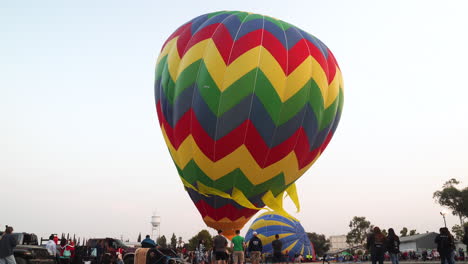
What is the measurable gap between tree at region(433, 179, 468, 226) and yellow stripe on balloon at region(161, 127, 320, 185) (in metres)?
56.8

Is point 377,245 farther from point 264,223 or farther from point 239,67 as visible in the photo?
point 264,223

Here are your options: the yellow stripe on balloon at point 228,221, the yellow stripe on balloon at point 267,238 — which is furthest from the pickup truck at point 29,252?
the yellow stripe on balloon at point 267,238

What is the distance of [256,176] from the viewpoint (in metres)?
17.9

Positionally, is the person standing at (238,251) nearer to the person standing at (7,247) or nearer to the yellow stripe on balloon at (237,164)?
the yellow stripe on balloon at (237,164)

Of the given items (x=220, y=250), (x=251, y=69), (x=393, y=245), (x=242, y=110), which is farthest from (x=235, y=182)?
(x=393, y=245)

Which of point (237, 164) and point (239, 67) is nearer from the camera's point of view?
point (239, 67)

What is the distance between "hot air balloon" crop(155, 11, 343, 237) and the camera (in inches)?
680

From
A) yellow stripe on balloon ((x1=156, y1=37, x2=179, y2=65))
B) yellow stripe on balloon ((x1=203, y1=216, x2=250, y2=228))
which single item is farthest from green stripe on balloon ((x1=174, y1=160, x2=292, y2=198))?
yellow stripe on balloon ((x1=156, y1=37, x2=179, y2=65))

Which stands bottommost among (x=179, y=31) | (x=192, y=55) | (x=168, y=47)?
(x=192, y=55)

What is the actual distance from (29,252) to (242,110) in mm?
8716

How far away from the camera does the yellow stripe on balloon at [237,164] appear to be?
17.5 meters

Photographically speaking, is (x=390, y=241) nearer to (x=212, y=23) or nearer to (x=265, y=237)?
(x=212, y=23)

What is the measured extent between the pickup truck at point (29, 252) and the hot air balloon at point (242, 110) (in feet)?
20.7

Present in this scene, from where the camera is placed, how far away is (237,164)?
17562 millimetres
